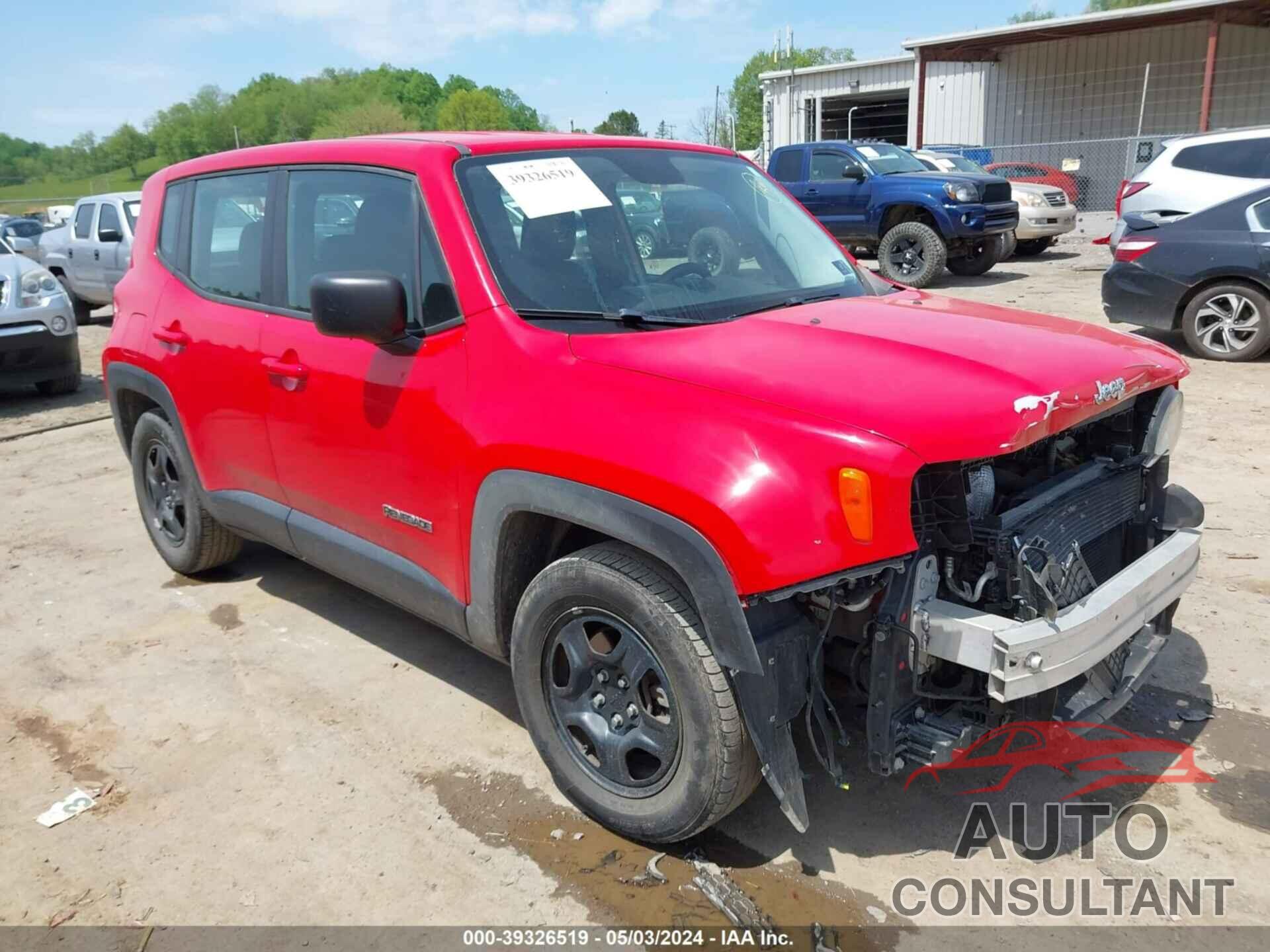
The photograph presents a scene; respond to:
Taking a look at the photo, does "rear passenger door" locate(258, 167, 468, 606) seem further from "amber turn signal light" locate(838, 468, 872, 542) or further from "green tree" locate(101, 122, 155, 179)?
"green tree" locate(101, 122, 155, 179)

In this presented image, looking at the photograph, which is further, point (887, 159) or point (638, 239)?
point (887, 159)

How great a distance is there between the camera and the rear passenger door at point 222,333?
3.86 metres

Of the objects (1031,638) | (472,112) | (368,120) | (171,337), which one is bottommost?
(1031,638)

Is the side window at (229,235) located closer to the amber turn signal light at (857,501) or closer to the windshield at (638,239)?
the windshield at (638,239)

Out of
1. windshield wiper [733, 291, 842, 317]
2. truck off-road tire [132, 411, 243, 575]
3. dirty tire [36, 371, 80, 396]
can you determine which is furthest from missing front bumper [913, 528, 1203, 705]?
dirty tire [36, 371, 80, 396]

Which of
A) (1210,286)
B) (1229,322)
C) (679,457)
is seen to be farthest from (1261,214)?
(679,457)

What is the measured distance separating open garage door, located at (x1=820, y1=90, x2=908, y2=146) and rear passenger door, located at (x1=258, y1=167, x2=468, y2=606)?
31.3 m

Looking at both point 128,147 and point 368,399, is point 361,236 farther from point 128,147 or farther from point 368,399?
point 128,147

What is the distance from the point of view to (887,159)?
14.6m

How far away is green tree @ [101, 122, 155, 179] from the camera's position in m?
99.1

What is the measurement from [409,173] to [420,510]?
3.51ft

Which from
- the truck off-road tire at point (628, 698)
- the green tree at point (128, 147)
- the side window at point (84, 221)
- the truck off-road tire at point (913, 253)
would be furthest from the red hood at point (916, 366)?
the green tree at point (128, 147)

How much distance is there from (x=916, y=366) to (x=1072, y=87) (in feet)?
97.1

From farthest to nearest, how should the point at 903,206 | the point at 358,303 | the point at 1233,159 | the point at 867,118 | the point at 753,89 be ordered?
the point at 753,89, the point at 867,118, the point at 903,206, the point at 1233,159, the point at 358,303
